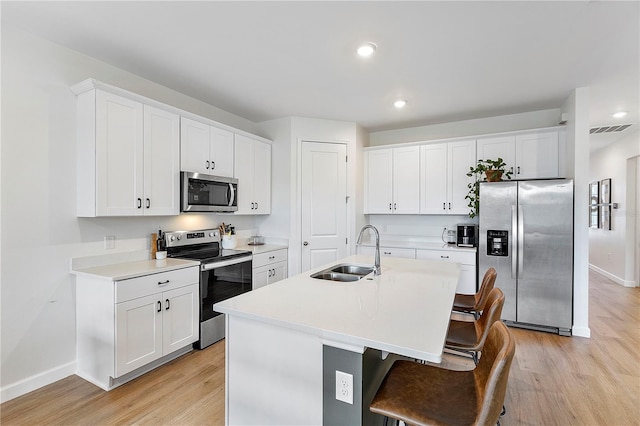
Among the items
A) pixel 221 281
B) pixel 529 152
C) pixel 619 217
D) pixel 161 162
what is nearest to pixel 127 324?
pixel 221 281

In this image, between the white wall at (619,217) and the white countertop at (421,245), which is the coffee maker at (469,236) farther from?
the white wall at (619,217)

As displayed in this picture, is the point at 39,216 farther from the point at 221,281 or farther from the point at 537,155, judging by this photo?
the point at 537,155

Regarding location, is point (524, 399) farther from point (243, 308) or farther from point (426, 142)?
point (426, 142)

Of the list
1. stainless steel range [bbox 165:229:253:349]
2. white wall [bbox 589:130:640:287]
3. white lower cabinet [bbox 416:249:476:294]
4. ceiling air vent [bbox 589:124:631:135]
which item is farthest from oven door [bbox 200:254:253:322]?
white wall [bbox 589:130:640:287]

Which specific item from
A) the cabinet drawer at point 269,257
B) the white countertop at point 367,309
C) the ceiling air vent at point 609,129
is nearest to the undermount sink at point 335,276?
the white countertop at point 367,309

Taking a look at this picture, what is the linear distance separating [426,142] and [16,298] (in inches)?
179

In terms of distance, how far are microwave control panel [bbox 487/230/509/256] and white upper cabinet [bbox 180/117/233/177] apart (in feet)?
10.4

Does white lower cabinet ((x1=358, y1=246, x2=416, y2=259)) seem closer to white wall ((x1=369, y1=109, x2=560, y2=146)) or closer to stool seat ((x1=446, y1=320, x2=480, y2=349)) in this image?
white wall ((x1=369, y1=109, x2=560, y2=146))

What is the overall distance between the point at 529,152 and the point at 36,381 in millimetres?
5354

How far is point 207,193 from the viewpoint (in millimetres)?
3326

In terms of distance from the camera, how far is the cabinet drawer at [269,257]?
365 centimetres

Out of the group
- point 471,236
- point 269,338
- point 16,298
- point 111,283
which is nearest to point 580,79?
point 471,236

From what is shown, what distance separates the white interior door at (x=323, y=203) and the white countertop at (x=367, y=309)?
1969 millimetres

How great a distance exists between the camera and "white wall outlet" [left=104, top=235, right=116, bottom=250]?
107 inches
